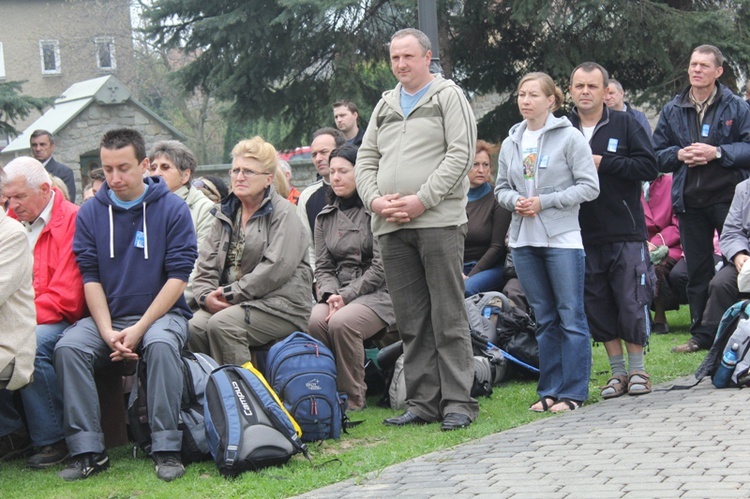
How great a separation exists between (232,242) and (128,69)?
39204mm

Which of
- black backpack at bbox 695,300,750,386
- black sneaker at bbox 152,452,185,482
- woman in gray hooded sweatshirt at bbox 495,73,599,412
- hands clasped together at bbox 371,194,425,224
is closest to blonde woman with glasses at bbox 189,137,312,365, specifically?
hands clasped together at bbox 371,194,425,224

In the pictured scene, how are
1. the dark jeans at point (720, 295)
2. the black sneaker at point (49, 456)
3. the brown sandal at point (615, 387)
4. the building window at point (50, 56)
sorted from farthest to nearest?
the building window at point (50, 56), the dark jeans at point (720, 295), the brown sandal at point (615, 387), the black sneaker at point (49, 456)

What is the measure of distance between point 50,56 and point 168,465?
4723 centimetres

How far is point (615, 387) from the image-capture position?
688cm

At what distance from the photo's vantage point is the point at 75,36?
45.8 metres

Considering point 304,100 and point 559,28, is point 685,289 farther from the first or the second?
point 304,100

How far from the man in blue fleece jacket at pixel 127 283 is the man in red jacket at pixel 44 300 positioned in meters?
0.19

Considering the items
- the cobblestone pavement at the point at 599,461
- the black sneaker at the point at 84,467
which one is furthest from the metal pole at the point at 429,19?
the black sneaker at the point at 84,467

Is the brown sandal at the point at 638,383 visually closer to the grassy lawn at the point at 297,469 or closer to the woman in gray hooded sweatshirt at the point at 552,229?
the grassy lawn at the point at 297,469

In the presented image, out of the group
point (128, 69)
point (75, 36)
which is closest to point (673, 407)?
point (128, 69)

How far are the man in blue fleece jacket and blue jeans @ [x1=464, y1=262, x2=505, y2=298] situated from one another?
10.0ft

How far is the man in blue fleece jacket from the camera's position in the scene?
577 cm

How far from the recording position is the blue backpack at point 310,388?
242 inches

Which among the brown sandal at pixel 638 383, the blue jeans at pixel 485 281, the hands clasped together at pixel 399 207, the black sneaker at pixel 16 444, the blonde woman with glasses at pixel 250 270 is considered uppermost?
the hands clasped together at pixel 399 207
